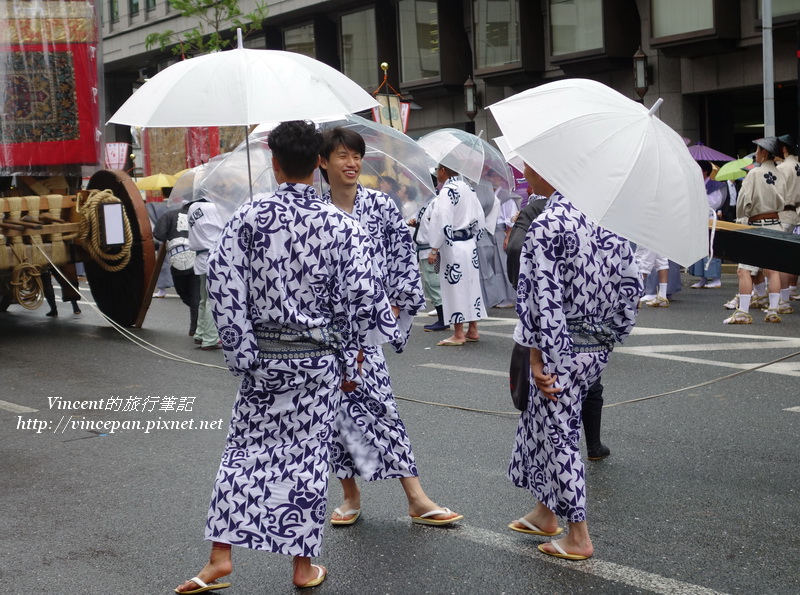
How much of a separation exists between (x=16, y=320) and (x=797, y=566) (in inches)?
433

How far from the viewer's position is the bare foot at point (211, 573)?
3627 millimetres

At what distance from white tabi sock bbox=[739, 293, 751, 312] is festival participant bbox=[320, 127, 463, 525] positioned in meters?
6.62

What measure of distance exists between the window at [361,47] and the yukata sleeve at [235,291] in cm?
2511

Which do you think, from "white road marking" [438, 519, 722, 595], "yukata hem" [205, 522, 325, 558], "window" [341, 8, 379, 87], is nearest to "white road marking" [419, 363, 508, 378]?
"white road marking" [438, 519, 722, 595]

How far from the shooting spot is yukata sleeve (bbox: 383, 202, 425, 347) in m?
4.72

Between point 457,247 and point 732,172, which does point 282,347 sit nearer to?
point 457,247

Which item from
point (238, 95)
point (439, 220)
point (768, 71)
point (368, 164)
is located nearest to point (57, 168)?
point (439, 220)

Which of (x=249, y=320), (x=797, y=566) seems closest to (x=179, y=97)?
(x=249, y=320)

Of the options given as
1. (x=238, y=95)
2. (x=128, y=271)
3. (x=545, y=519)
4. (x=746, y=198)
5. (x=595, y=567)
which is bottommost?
(x=595, y=567)

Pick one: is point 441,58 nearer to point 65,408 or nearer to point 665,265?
point 665,265

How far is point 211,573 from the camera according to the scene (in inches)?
143

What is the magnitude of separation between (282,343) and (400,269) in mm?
1253

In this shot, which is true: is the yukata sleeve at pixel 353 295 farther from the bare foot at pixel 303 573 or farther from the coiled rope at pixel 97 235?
the coiled rope at pixel 97 235

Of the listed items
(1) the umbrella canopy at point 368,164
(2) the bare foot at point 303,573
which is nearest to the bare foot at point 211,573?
(2) the bare foot at point 303,573
